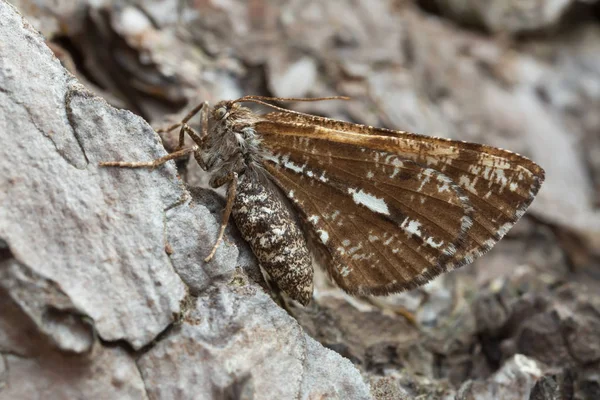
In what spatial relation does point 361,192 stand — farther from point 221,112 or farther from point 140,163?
point 140,163

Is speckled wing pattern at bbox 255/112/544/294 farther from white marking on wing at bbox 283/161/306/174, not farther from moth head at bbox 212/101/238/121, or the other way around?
moth head at bbox 212/101/238/121

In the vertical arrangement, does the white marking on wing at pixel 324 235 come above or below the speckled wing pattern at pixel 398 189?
below

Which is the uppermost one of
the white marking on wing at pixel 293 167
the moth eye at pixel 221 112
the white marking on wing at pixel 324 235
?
the moth eye at pixel 221 112

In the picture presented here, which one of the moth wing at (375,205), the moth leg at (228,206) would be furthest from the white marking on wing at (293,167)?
the moth leg at (228,206)

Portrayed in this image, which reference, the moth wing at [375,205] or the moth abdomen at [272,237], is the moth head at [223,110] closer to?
the moth wing at [375,205]

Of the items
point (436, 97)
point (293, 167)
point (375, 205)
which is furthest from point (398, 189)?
point (436, 97)

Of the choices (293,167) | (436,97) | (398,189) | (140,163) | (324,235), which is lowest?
(140,163)

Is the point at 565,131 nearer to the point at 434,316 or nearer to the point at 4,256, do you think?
the point at 434,316
